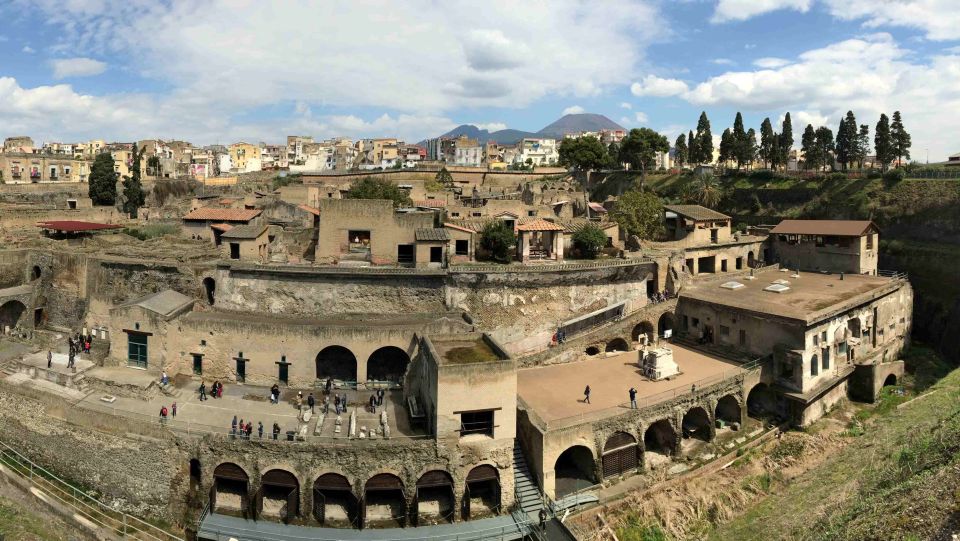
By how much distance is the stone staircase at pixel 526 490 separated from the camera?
2231 cm

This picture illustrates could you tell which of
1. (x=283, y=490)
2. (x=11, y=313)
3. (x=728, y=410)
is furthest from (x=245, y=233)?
(x=728, y=410)

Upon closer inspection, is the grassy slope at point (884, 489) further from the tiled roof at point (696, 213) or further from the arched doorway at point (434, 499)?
the tiled roof at point (696, 213)

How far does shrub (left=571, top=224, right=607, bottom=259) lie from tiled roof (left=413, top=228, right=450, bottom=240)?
10.8 meters

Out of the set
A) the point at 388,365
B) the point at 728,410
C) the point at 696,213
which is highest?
the point at 696,213

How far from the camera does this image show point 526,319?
3397cm

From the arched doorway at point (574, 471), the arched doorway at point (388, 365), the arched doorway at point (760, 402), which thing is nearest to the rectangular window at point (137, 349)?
the arched doorway at point (388, 365)

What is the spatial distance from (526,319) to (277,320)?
44.1 ft

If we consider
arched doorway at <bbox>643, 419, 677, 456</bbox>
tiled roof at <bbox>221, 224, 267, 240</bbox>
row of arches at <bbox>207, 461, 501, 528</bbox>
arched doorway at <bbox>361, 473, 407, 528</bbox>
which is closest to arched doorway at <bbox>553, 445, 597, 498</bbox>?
row of arches at <bbox>207, 461, 501, 528</bbox>

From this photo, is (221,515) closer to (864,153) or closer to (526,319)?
(526,319)

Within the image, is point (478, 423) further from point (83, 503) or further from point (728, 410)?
point (83, 503)

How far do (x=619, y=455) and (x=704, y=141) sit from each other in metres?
51.9

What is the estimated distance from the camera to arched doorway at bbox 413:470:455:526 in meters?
22.4

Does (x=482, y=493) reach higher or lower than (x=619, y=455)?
lower

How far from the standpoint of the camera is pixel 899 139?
5231cm
